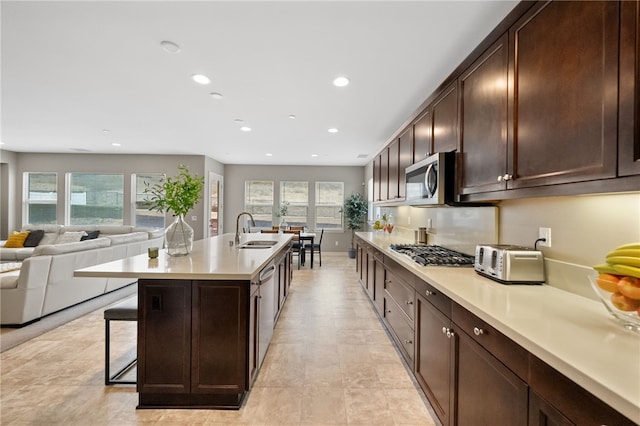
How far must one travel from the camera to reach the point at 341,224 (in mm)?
8438

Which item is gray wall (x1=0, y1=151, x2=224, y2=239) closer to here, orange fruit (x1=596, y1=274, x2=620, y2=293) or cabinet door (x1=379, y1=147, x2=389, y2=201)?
cabinet door (x1=379, y1=147, x2=389, y2=201)

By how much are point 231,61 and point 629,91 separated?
Result: 2553mm

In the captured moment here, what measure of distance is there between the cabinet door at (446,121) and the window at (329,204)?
5.98 metres

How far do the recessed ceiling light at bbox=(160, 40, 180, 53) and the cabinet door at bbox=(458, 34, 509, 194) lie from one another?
7.37ft

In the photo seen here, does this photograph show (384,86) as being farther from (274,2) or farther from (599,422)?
(599,422)

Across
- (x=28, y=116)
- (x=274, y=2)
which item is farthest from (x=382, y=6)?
(x=28, y=116)

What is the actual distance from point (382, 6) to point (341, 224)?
691 centimetres

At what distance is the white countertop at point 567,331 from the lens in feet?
2.25

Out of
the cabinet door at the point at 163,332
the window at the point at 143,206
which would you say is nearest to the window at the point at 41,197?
the window at the point at 143,206

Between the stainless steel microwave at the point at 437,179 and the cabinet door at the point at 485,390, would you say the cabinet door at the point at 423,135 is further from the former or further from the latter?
the cabinet door at the point at 485,390

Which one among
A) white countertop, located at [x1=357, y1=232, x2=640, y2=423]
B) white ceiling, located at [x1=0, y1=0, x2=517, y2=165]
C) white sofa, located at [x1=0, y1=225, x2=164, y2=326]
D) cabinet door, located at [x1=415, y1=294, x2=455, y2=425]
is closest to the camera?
white countertop, located at [x1=357, y1=232, x2=640, y2=423]

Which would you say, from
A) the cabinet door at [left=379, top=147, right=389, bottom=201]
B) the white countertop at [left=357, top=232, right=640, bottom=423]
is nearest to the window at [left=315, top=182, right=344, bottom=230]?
the cabinet door at [left=379, top=147, right=389, bottom=201]

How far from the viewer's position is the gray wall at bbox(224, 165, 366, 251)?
328 inches

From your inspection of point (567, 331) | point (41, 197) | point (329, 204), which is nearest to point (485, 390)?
point (567, 331)
